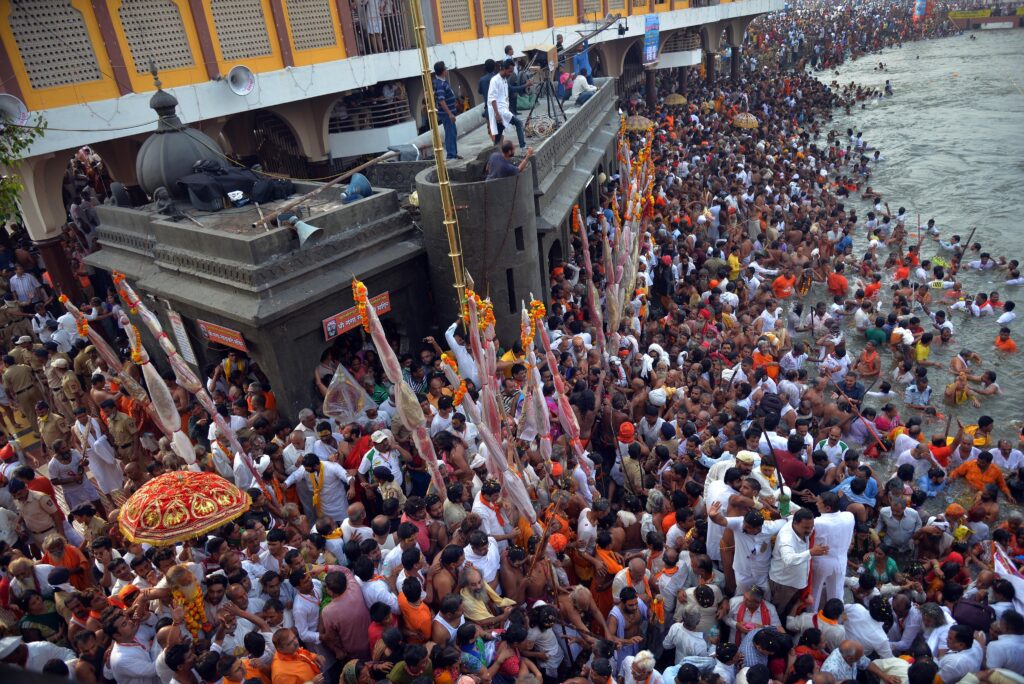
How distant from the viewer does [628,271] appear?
10828 mm

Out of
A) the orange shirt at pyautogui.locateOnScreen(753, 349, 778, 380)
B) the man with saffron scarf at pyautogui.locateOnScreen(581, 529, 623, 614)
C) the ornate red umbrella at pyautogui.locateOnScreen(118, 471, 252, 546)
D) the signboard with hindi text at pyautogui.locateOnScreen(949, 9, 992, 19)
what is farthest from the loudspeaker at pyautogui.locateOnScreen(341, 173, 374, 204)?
the signboard with hindi text at pyautogui.locateOnScreen(949, 9, 992, 19)

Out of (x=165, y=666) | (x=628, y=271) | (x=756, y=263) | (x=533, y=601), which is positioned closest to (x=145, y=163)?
(x=628, y=271)

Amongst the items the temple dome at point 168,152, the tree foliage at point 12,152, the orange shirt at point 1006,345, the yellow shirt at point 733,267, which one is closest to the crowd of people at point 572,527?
the orange shirt at point 1006,345

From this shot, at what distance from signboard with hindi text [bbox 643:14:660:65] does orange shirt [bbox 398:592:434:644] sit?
2570 cm

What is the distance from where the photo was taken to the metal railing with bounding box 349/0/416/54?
15.7m

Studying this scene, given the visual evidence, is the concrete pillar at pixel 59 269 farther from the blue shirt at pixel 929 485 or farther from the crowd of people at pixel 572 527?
the blue shirt at pixel 929 485

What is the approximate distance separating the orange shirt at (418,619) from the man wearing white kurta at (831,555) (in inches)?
111

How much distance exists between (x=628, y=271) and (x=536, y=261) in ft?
5.35

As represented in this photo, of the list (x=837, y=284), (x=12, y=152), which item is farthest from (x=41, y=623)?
(x=837, y=284)

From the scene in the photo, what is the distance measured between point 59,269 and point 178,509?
10028 mm

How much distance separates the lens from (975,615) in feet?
15.6

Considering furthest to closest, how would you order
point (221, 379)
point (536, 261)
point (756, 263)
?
point (756, 263)
point (536, 261)
point (221, 379)

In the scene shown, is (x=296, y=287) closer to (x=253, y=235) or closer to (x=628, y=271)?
(x=253, y=235)

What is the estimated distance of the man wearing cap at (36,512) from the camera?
6359mm
